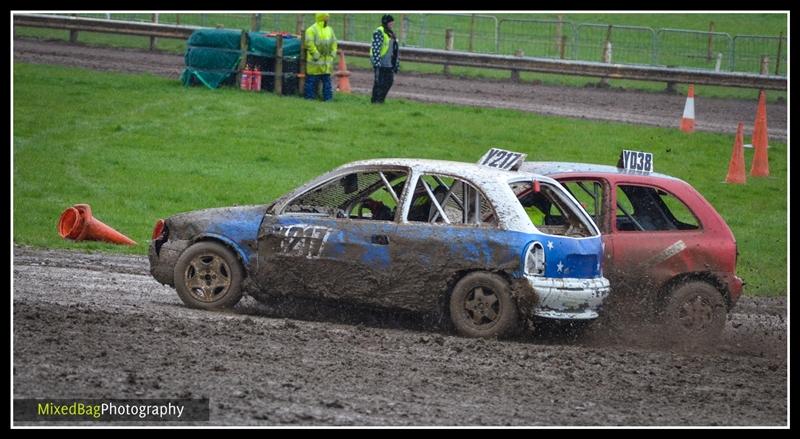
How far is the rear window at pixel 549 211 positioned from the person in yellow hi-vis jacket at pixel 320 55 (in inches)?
607

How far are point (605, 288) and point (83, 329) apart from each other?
421 cm

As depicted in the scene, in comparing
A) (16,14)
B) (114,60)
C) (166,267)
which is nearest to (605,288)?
(166,267)

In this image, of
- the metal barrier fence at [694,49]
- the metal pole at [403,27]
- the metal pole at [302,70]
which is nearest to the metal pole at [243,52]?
the metal pole at [302,70]

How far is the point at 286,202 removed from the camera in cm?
1163

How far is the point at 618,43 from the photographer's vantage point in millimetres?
36781

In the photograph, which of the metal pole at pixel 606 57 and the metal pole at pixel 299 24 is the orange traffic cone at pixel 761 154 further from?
the metal pole at pixel 299 24

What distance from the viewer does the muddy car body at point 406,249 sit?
10953 mm

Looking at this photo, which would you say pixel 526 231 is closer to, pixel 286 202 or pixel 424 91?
pixel 286 202

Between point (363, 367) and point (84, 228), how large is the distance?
7.17 meters

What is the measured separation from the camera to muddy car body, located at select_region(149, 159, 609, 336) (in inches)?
431

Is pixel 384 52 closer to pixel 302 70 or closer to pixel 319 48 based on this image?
pixel 319 48

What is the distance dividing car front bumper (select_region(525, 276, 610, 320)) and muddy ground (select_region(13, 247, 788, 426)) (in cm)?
28

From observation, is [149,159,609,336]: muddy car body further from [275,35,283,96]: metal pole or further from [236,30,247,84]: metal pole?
[236,30,247,84]: metal pole

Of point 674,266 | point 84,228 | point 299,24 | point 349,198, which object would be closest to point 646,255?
point 674,266
